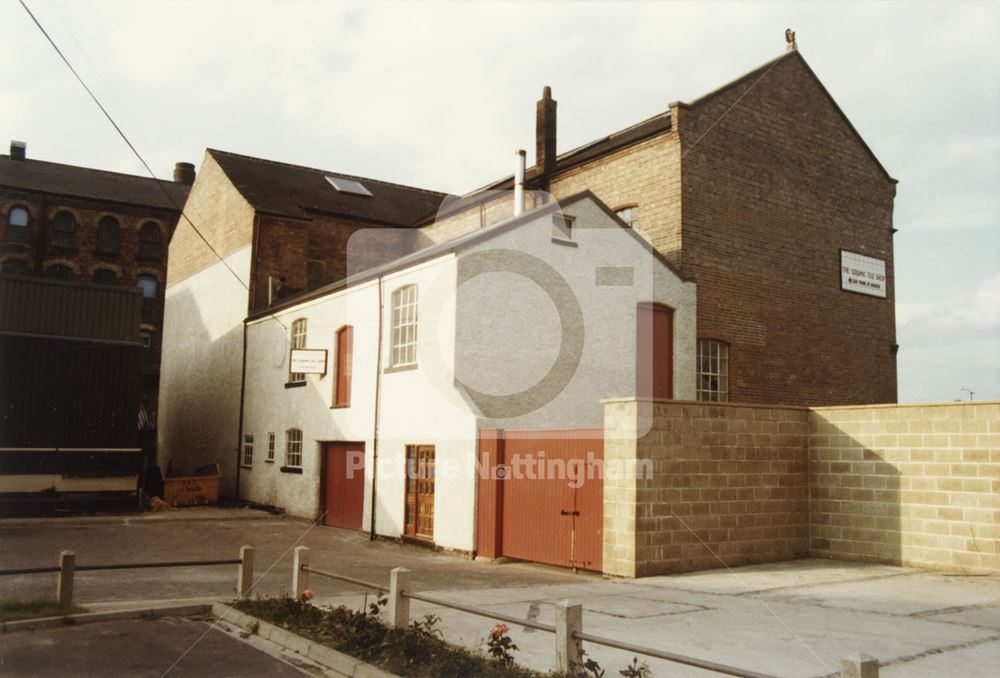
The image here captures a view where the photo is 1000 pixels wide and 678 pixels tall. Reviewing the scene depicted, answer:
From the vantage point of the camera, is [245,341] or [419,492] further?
[245,341]

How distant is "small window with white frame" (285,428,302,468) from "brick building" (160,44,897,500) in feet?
7.84

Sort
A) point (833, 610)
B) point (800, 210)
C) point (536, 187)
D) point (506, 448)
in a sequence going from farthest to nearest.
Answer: point (536, 187)
point (800, 210)
point (506, 448)
point (833, 610)

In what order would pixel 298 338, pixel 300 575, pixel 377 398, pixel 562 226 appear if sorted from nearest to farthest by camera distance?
pixel 300 575, pixel 562 226, pixel 377 398, pixel 298 338

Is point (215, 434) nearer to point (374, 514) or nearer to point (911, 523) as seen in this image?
point (374, 514)

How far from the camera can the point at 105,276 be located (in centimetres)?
4438

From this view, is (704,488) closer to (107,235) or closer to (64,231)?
(107,235)

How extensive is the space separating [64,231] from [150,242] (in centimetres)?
427

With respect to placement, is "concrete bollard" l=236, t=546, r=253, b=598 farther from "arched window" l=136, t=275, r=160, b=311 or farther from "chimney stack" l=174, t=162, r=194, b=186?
"chimney stack" l=174, t=162, r=194, b=186

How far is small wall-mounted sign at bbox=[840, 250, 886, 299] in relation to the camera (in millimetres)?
24078

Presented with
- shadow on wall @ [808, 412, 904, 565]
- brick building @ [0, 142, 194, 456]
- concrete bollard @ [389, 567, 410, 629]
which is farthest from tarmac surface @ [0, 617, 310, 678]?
brick building @ [0, 142, 194, 456]

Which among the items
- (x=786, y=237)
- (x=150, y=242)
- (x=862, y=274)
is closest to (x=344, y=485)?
(x=786, y=237)

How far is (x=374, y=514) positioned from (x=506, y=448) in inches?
187

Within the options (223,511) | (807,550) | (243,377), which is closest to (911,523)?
(807,550)

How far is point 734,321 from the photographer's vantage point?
21297mm
